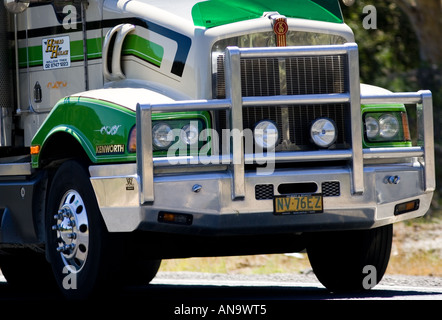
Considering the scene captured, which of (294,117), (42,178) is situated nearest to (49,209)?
(42,178)

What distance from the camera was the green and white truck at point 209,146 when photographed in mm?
7109

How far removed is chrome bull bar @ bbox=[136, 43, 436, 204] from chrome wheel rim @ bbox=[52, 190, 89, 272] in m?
0.72

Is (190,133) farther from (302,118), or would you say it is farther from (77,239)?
(77,239)

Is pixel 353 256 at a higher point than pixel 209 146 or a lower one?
lower

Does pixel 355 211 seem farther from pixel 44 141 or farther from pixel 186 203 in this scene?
pixel 44 141

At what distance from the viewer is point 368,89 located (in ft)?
26.1

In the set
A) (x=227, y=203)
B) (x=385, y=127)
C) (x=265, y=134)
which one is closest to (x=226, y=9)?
(x=265, y=134)

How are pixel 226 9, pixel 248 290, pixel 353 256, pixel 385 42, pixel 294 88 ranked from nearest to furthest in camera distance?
pixel 294 88 → pixel 226 9 → pixel 353 256 → pixel 248 290 → pixel 385 42

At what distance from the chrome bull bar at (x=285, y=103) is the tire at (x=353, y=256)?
730 millimetres

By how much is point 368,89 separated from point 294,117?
771 mm

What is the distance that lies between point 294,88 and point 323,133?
38 cm

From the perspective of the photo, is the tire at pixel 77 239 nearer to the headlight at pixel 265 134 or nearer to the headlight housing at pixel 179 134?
the headlight housing at pixel 179 134

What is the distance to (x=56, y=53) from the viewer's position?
848 centimetres

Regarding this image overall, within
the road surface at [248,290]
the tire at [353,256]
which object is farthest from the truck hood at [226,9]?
the road surface at [248,290]
